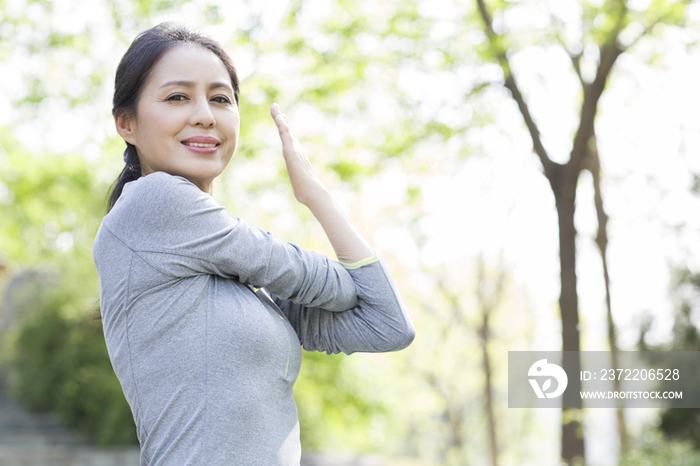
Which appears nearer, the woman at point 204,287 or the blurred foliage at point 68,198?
the woman at point 204,287

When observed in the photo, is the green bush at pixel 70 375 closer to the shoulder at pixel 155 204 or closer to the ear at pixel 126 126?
the ear at pixel 126 126

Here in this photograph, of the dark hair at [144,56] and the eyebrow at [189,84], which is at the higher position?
the dark hair at [144,56]

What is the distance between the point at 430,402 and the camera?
21.3m

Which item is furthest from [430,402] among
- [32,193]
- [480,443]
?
[32,193]

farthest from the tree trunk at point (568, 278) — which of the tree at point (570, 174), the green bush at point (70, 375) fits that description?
the green bush at point (70, 375)

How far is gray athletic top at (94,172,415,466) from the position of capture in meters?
1.14

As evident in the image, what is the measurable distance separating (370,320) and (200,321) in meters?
0.37

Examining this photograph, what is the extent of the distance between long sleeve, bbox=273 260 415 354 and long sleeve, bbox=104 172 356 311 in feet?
0.26

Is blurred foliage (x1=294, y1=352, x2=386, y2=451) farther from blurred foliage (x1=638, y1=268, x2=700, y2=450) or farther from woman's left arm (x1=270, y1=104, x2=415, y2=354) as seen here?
woman's left arm (x1=270, y1=104, x2=415, y2=354)

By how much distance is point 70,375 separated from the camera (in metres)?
9.00

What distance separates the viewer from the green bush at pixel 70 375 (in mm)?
8234

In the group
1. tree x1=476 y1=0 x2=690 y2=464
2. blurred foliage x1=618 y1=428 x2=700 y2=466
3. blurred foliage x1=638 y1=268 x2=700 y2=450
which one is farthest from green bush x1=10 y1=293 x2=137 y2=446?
blurred foliage x1=638 y1=268 x2=700 y2=450

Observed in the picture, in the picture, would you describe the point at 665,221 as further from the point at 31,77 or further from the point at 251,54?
the point at 31,77

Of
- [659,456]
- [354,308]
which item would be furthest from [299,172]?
[659,456]
